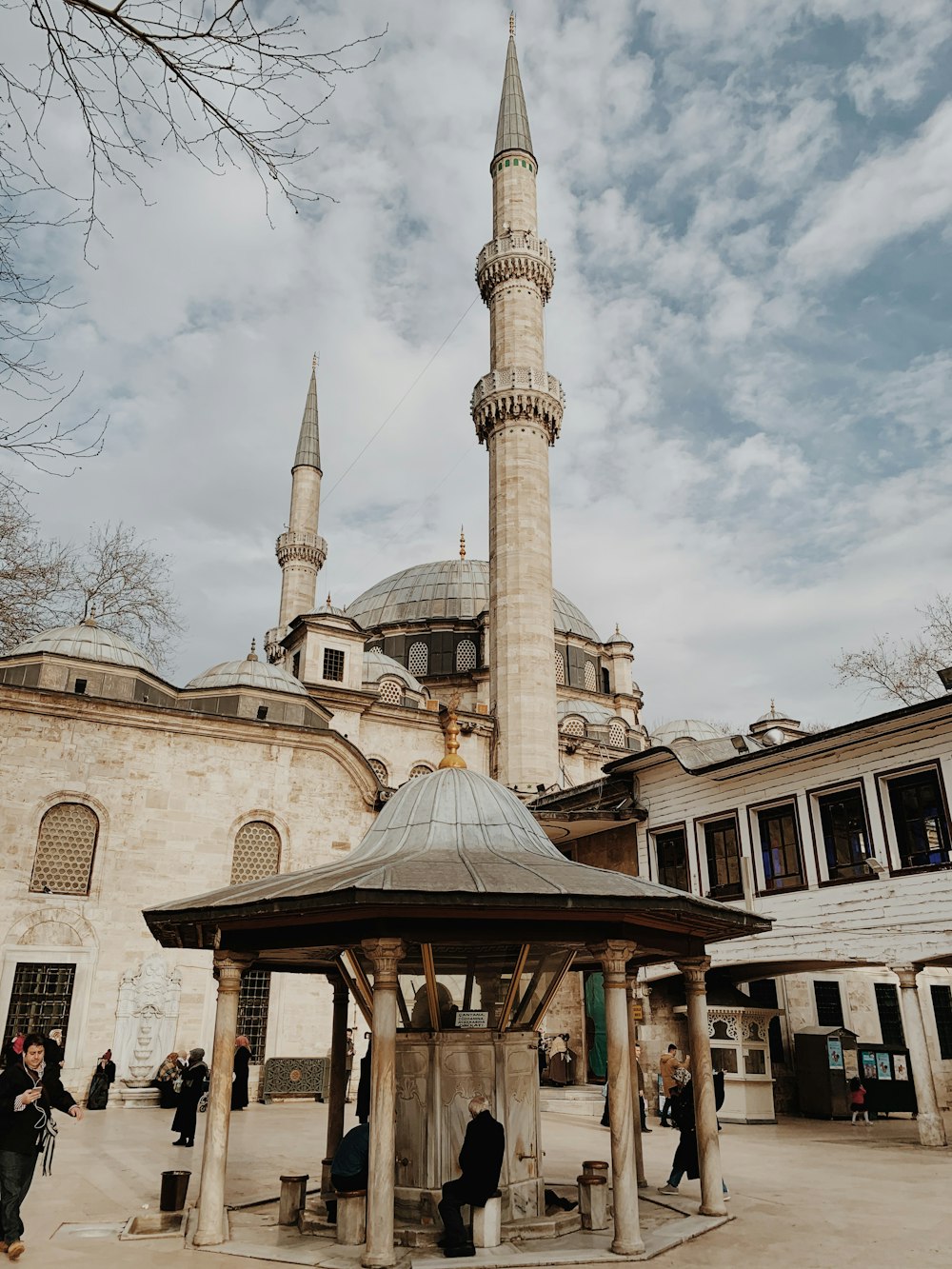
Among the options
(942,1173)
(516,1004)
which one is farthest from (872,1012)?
(516,1004)

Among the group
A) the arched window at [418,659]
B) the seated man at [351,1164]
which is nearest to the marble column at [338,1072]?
the seated man at [351,1164]

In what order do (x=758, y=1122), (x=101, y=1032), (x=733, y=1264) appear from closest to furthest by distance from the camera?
(x=733, y=1264) < (x=758, y=1122) < (x=101, y=1032)

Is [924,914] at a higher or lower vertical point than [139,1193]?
higher

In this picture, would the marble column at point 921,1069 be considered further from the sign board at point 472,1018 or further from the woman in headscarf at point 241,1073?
the woman in headscarf at point 241,1073

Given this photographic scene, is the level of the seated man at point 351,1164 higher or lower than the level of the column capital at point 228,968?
lower

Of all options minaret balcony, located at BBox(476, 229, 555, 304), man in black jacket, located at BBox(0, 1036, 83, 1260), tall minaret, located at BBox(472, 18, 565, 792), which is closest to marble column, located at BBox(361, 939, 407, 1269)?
man in black jacket, located at BBox(0, 1036, 83, 1260)

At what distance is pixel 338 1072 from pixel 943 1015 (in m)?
15.1

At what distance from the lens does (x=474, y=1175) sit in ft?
21.7

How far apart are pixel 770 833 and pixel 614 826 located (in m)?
4.18

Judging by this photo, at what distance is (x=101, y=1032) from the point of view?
17.5 m

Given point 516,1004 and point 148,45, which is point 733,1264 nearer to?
point 516,1004

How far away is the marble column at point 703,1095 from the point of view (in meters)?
7.80

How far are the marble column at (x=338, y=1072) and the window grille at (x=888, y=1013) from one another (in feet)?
48.3

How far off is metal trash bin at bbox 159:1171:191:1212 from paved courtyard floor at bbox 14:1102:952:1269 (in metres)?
0.25
